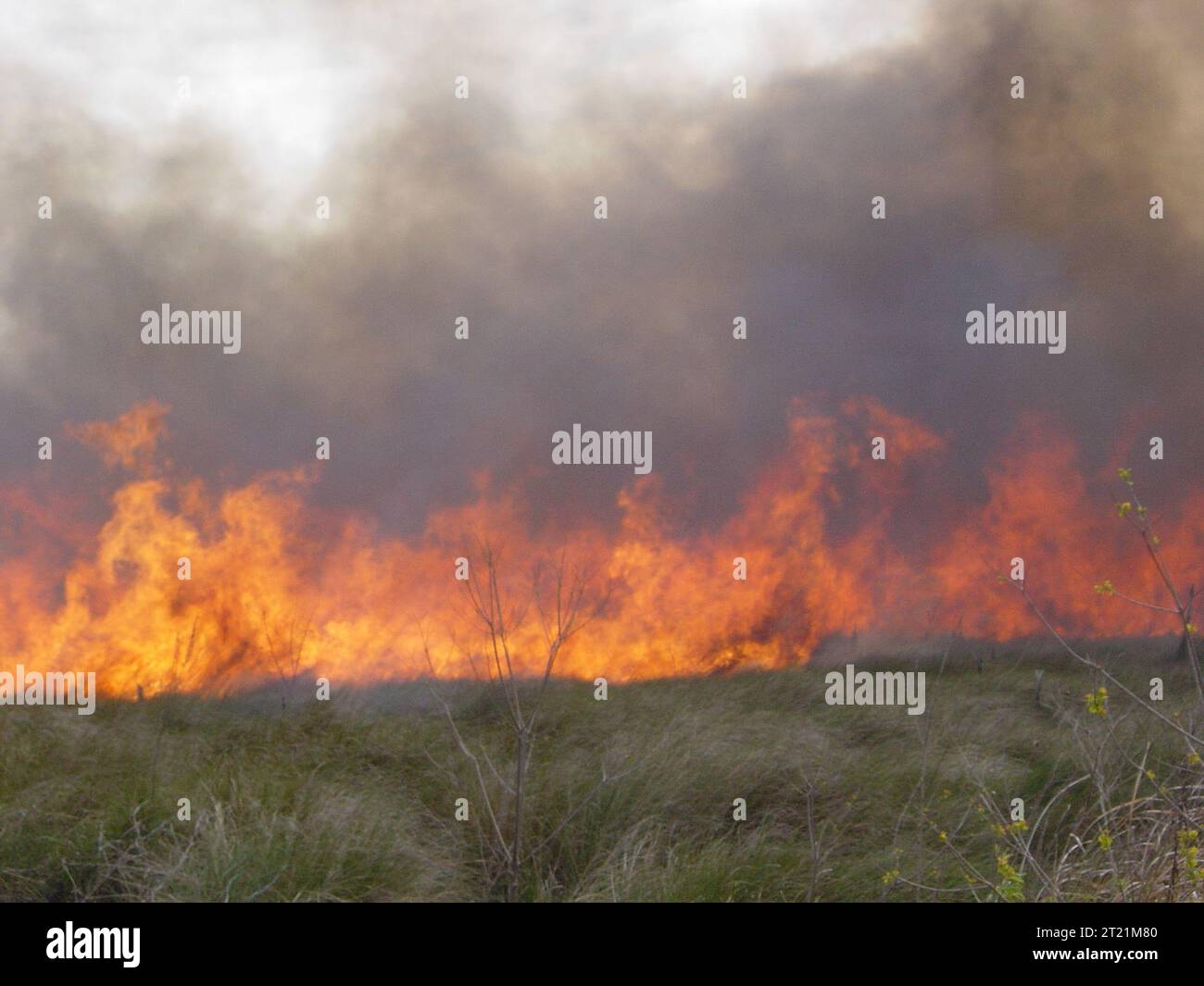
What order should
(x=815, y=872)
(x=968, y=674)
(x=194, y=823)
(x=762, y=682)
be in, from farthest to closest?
(x=968, y=674) < (x=762, y=682) < (x=194, y=823) < (x=815, y=872)

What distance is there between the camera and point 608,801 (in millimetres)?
5406

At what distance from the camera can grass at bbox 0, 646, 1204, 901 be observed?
14.4 ft

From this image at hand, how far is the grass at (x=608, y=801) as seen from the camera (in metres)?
4.39

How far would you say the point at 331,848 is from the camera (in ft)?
14.6

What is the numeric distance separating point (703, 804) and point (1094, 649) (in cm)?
634

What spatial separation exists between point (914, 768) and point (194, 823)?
14.4 feet
